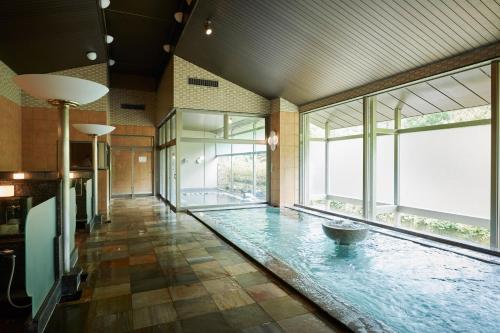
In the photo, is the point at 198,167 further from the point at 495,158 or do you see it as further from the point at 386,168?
the point at 495,158

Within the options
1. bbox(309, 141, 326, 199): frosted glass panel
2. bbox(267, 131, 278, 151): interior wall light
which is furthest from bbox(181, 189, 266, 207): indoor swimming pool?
bbox(267, 131, 278, 151): interior wall light

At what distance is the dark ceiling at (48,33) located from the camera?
4758 millimetres

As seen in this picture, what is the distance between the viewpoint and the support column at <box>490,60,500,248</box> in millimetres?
4289

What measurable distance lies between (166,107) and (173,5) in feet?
10.9

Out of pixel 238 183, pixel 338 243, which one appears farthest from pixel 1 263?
pixel 238 183

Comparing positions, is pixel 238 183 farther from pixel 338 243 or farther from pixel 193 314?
pixel 193 314

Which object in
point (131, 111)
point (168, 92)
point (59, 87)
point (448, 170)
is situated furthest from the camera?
point (131, 111)

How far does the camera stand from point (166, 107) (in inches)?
346

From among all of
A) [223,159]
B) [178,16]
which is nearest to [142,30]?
[178,16]

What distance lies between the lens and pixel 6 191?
2.80 meters

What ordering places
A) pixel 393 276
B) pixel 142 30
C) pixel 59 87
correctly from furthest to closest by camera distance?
pixel 142 30
pixel 393 276
pixel 59 87

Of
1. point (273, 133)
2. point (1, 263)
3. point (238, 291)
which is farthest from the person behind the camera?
point (273, 133)

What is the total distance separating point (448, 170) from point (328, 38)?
4.10 meters

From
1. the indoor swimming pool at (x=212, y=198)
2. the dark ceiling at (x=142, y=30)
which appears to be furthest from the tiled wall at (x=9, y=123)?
the indoor swimming pool at (x=212, y=198)
